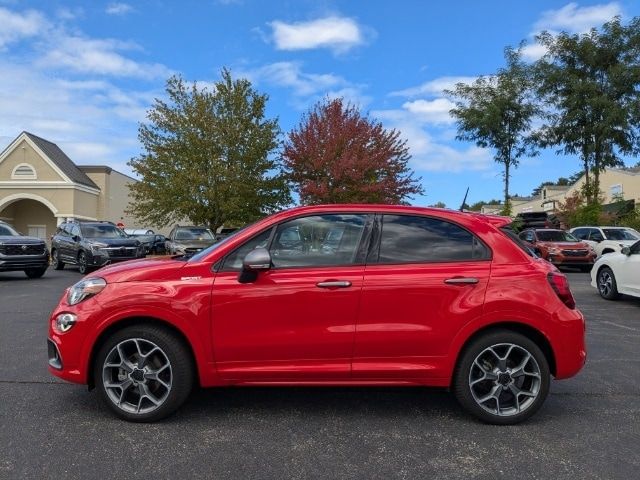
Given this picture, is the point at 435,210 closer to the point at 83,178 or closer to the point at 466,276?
the point at 466,276

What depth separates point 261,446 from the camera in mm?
3910

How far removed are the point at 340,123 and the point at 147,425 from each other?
1193 inches

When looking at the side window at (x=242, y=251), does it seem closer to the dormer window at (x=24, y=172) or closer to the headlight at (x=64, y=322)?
the headlight at (x=64, y=322)

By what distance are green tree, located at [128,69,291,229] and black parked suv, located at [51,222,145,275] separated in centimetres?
1150

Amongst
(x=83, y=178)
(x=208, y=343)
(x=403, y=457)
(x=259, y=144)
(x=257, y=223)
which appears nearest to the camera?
(x=403, y=457)

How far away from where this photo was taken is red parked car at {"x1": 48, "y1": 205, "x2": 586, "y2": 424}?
13.9 feet

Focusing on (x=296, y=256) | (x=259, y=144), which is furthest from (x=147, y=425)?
(x=259, y=144)

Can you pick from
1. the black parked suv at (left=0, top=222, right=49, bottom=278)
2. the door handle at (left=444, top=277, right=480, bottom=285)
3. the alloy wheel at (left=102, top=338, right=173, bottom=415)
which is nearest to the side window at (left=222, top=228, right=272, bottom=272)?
the alloy wheel at (left=102, top=338, right=173, bottom=415)

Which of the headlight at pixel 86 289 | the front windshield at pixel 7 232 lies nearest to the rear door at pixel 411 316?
the headlight at pixel 86 289

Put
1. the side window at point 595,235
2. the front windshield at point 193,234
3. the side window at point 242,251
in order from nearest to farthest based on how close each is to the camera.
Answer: the side window at point 242,251, the front windshield at point 193,234, the side window at point 595,235

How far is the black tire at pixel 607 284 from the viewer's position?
11.6m

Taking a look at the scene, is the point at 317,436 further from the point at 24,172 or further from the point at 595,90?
the point at 24,172

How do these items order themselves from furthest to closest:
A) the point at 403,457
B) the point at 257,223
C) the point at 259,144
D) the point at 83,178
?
the point at 83,178, the point at 259,144, the point at 257,223, the point at 403,457

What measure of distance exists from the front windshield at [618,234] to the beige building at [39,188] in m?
32.1
